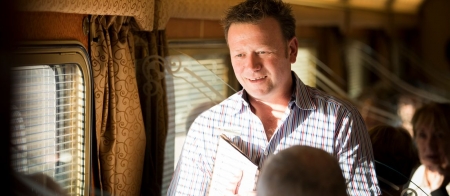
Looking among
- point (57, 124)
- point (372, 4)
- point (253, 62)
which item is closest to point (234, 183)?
point (253, 62)

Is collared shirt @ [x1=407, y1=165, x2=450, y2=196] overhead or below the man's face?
below

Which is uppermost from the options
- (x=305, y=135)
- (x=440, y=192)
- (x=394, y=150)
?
(x=305, y=135)

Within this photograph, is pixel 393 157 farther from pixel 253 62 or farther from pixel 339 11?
pixel 339 11

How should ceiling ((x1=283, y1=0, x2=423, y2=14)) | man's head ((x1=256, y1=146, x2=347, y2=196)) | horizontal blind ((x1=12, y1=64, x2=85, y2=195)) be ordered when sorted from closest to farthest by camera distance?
1. man's head ((x1=256, y1=146, x2=347, y2=196))
2. horizontal blind ((x1=12, y1=64, x2=85, y2=195))
3. ceiling ((x1=283, y1=0, x2=423, y2=14))

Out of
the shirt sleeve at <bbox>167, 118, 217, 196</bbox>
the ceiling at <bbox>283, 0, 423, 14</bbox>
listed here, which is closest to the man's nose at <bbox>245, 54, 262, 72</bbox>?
the shirt sleeve at <bbox>167, 118, 217, 196</bbox>

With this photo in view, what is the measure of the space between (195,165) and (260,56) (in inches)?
10.6

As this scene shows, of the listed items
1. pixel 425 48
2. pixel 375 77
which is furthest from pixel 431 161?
pixel 425 48

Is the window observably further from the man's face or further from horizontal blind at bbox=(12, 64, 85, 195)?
the man's face

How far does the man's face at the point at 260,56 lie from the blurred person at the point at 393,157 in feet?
1.48

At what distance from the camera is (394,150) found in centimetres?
159

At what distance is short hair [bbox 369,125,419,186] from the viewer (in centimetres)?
154

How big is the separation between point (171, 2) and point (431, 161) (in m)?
0.90

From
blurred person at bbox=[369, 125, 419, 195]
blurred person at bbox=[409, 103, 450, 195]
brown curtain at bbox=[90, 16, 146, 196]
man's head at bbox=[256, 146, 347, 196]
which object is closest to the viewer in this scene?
man's head at bbox=[256, 146, 347, 196]

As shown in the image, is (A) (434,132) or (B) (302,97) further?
(A) (434,132)
